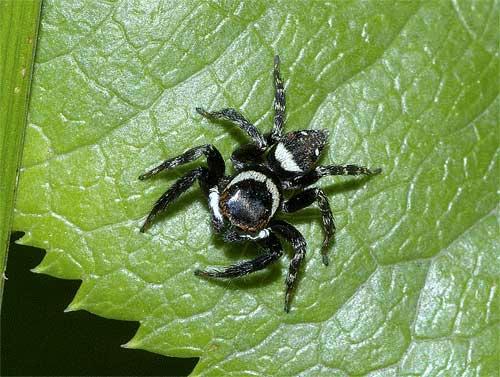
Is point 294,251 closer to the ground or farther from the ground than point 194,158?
closer to the ground

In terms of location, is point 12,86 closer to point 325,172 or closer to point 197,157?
point 197,157

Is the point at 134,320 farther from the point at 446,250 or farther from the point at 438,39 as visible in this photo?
the point at 438,39

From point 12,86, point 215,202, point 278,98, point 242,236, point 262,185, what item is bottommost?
point 242,236

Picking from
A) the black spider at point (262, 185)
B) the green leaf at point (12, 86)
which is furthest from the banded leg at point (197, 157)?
the green leaf at point (12, 86)

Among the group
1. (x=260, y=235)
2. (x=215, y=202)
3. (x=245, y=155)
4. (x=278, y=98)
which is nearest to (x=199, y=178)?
(x=215, y=202)

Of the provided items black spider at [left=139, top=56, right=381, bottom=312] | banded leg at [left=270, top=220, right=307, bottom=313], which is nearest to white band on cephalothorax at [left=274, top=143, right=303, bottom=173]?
black spider at [left=139, top=56, right=381, bottom=312]

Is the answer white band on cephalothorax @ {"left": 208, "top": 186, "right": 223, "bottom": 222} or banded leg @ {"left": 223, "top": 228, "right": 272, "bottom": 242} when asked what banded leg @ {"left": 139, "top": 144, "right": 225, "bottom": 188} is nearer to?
white band on cephalothorax @ {"left": 208, "top": 186, "right": 223, "bottom": 222}

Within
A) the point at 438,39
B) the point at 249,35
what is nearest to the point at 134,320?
the point at 249,35
